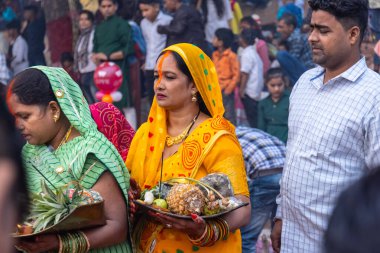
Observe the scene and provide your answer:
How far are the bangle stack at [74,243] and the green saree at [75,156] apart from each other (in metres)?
0.20

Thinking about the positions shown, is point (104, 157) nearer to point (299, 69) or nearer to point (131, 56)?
point (299, 69)

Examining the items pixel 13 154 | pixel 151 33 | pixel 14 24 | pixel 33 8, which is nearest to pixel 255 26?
pixel 151 33

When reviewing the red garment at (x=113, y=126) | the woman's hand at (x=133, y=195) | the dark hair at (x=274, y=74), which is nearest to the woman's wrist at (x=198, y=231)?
the woman's hand at (x=133, y=195)

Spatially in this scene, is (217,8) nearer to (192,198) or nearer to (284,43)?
(284,43)

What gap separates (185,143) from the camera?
409 cm

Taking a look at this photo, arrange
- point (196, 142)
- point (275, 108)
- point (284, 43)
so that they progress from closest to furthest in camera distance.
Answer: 1. point (196, 142)
2. point (275, 108)
3. point (284, 43)

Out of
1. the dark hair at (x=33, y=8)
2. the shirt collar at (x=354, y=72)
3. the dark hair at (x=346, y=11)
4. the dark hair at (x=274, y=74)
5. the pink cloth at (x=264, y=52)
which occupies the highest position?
the dark hair at (x=346, y=11)

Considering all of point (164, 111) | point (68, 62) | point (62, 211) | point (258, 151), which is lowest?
point (68, 62)

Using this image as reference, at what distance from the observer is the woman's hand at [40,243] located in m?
3.37

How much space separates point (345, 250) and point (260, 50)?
8.89 meters

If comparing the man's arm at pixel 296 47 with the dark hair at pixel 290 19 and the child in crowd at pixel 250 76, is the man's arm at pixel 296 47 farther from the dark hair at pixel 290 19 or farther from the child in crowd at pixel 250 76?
the child in crowd at pixel 250 76

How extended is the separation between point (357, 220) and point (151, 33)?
Answer: 926 centimetres

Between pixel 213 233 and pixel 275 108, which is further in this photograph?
pixel 275 108

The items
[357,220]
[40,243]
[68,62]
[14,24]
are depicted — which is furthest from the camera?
[14,24]
